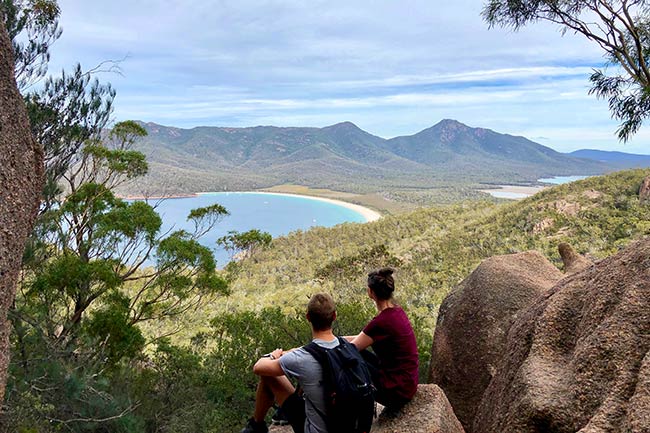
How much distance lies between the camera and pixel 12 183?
326 centimetres

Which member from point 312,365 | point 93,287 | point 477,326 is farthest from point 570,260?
point 93,287

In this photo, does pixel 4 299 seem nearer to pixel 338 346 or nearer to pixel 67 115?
pixel 338 346

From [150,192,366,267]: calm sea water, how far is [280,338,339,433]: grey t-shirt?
8509cm

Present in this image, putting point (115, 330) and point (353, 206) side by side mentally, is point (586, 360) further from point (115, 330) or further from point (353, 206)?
point (353, 206)

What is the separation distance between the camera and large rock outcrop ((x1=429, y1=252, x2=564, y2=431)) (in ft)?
19.0

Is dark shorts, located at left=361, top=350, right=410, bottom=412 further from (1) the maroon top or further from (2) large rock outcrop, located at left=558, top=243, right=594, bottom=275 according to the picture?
(2) large rock outcrop, located at left=558, top=243, right=594, bottom=275

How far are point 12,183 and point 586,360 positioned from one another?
382 centimetres

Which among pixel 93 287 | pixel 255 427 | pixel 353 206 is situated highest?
pixel 255 427

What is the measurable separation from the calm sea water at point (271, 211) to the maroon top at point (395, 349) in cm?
8471

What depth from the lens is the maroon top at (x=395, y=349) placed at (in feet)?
11.8

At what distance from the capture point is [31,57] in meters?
9.34

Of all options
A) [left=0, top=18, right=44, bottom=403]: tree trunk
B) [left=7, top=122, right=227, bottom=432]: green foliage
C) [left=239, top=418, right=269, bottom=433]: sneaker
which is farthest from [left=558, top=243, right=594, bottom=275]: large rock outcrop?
[left=7, top=122, right=227, bottom=432]: green foliage

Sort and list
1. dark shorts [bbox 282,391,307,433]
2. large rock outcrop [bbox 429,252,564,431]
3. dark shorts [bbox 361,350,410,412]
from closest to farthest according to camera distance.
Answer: dark shorts [bbox 282,391,307,433] → dark shorts [bbox 361,350,410,412] → large rock outcrop [bbox 429,252,564,431]

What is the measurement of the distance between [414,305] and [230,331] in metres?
16.3
